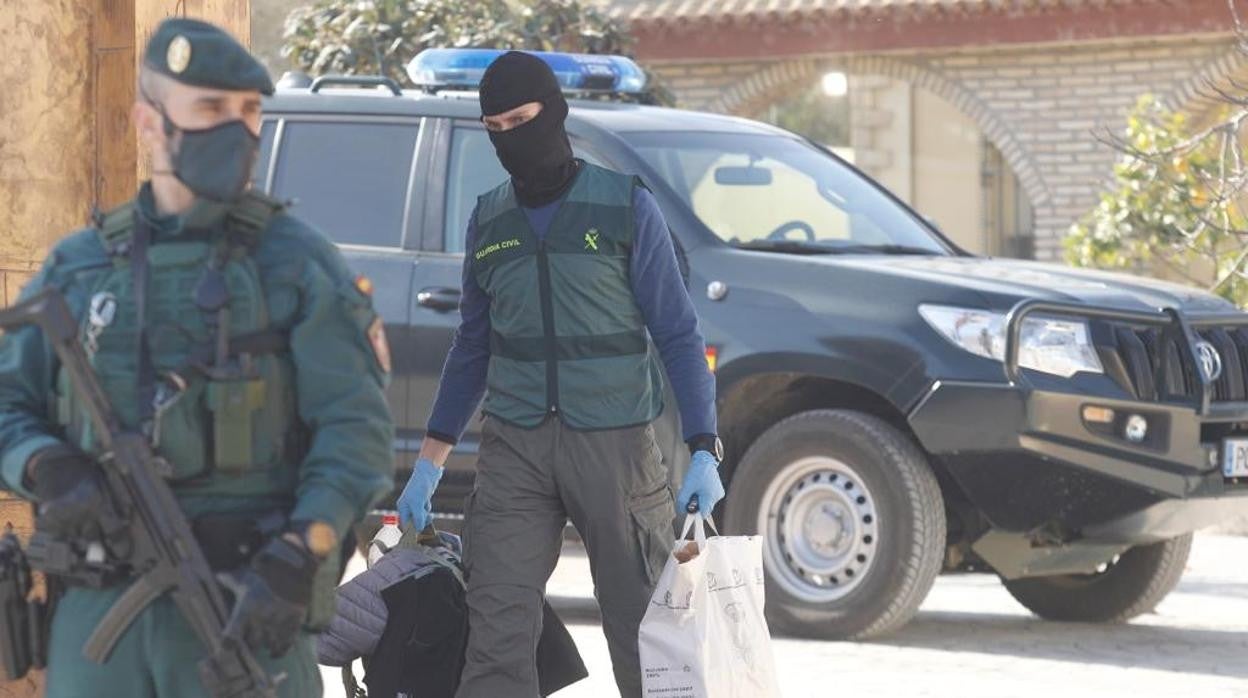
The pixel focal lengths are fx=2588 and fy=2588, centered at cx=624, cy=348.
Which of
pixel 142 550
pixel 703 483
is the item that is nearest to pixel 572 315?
pixel 703 483

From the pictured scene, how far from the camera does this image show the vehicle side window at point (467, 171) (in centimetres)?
896

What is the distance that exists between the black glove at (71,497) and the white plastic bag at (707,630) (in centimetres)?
191

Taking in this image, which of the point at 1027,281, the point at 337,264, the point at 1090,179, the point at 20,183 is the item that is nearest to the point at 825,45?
the point at 1090,179

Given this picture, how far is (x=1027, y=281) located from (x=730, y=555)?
3.28 meters

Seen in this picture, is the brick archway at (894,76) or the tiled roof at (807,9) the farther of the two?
the brick archway at (894,76)

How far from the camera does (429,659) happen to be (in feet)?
18.1

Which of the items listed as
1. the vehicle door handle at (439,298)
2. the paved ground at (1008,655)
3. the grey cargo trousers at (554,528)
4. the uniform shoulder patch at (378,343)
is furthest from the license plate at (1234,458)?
the uniform shoulder patch at (378,343)

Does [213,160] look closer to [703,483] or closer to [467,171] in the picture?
[703,483]

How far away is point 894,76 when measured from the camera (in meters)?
21.6

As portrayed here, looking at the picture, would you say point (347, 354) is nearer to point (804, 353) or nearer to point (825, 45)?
point (804, 353)

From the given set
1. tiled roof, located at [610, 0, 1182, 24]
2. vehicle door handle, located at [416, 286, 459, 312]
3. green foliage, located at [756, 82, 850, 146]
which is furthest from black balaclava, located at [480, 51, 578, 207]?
green foliage, located at [756, 82, 850, 146]

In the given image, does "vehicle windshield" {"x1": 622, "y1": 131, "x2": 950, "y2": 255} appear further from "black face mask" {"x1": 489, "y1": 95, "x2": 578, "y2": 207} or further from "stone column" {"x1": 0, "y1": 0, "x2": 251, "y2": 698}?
"black face mask" {"x1": 489, "y1": 95, "x2": 578, "y2": 207}

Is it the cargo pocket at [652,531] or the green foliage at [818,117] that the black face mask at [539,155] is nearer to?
the cargo pocket at [652,531]

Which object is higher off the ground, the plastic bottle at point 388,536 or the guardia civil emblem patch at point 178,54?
the guardia civil emblem patch at point 178,54
